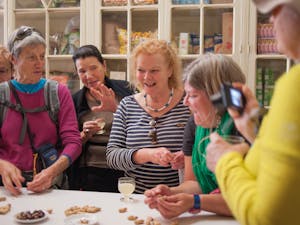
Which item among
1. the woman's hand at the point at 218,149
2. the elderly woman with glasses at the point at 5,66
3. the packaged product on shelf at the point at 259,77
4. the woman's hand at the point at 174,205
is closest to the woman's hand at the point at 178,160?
the woman's hand at the point at 174,205

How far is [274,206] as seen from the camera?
73cm

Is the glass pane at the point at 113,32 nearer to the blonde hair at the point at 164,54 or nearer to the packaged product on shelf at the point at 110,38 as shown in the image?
the packaged product on shelf at the point at 110,38

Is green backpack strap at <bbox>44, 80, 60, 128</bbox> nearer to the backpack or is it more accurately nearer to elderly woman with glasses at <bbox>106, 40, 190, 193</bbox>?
the backpack

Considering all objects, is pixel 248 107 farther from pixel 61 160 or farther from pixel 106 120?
pixel 106 120

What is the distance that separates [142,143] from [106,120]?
1.53 ft

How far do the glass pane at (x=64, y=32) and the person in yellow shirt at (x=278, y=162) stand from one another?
2.62 metres

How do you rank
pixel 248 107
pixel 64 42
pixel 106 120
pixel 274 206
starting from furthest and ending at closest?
pixel 64 42 < pixel 106 120 < pixel 248 107 < pixel 274 206

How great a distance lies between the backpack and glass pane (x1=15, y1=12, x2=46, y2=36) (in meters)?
1.43

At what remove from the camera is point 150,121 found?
1.99m

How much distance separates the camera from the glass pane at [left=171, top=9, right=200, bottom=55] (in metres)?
3.10

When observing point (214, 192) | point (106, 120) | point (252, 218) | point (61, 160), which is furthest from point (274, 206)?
point (106, 120)

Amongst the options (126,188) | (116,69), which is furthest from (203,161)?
(116,69)

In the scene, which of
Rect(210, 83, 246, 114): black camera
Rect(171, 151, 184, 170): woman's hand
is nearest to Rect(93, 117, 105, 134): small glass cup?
Rect(171, 151, 184, 170): woman's hand

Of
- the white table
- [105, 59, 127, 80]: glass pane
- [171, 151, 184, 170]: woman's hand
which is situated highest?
[105, 59, 127, 80]: glass pane
